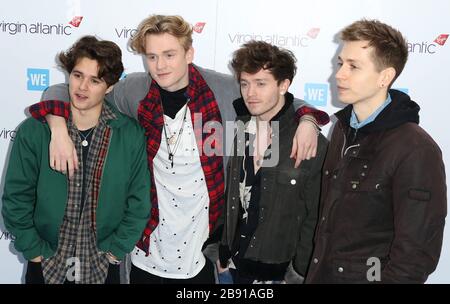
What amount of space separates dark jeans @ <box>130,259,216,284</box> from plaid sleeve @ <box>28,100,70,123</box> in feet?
3.22

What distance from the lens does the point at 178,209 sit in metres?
2.53

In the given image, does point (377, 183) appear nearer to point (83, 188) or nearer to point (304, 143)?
point (304, 143)

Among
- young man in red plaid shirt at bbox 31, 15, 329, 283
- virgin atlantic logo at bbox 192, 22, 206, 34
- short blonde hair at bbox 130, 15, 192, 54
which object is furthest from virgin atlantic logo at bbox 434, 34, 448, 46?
short blonde hair at bbox 130, 15, 192, 54

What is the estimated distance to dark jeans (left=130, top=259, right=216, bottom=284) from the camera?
2.61 metres

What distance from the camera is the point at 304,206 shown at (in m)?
2.38

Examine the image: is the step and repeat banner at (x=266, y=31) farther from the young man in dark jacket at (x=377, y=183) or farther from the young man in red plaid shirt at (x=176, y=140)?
the young man in dark jacket at (x=377, y=183)

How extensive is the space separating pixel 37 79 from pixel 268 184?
6.99ft

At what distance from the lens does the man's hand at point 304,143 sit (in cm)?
231

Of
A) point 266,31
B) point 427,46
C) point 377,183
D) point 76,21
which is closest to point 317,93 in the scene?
point 266,31

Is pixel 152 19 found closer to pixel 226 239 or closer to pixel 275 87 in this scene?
pixel 275 87

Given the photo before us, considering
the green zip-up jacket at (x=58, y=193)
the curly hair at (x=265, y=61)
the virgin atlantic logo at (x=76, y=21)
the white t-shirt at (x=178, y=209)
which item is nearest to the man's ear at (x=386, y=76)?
the curly hair at (x=265, y=61)

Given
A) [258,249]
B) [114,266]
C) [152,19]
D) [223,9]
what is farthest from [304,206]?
[223,9]

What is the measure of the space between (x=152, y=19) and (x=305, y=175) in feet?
3.83

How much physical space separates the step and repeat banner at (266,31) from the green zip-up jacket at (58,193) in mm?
1221
